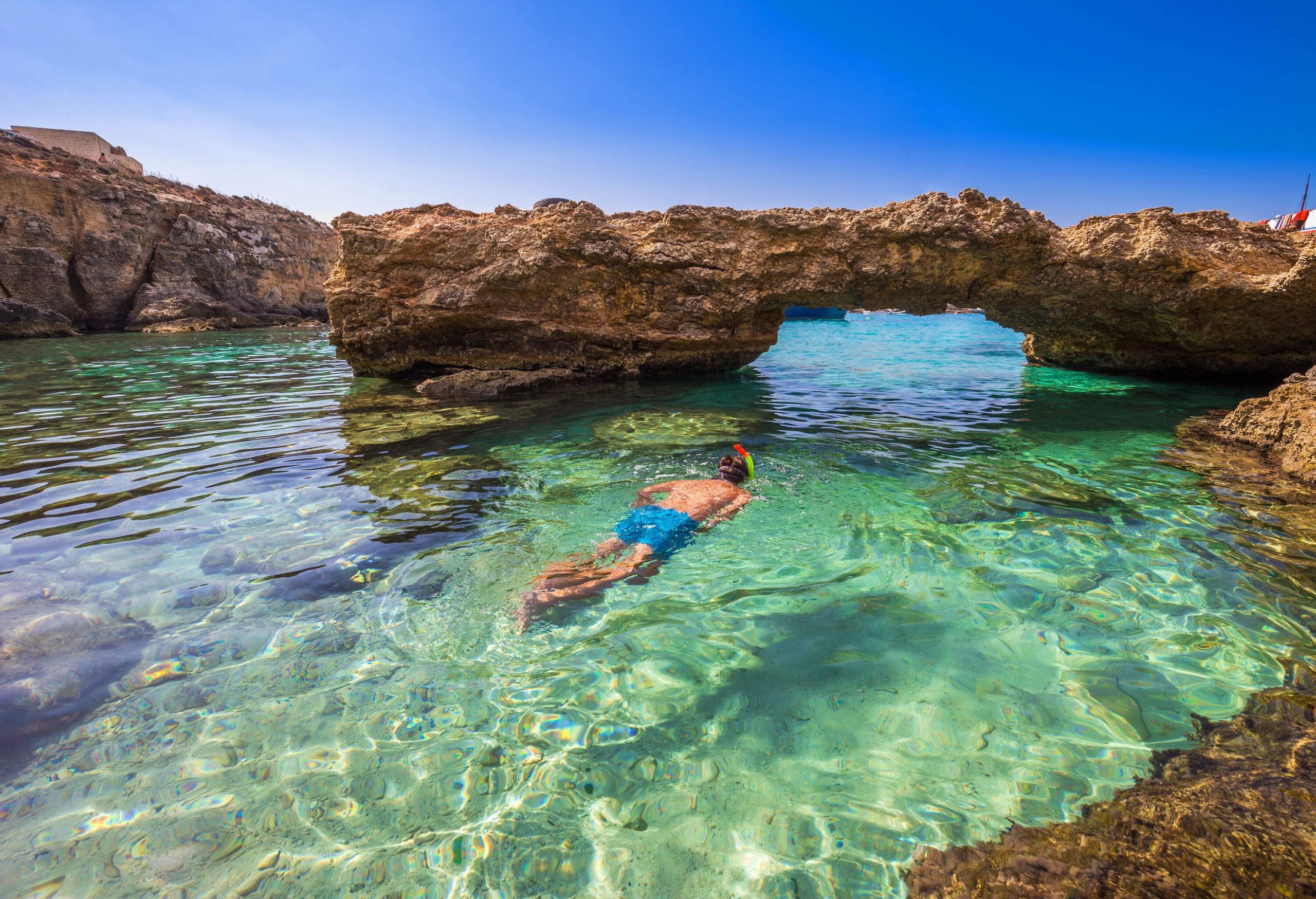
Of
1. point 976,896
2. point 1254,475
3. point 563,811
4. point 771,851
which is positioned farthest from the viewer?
point 1254,475

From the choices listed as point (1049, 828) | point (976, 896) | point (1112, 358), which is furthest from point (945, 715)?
point (1112, 358)

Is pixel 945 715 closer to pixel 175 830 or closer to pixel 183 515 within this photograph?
pixel 175 830

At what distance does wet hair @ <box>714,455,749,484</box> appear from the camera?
15.3 ft

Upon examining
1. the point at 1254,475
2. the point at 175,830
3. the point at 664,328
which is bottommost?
the point at 175,830

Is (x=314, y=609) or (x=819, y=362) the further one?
(x=819, y=362)

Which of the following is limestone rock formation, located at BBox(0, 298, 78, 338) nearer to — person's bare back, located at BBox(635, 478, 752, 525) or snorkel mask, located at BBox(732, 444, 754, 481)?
person's bare back, located at BBox(635, 478, 752, 525)

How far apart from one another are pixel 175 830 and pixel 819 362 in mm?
16224

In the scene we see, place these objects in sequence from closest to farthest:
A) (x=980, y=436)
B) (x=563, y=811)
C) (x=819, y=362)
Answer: (x=563, y=811), (x=980, y=436), (x=819, y=362)

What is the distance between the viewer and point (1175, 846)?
153 centimetres

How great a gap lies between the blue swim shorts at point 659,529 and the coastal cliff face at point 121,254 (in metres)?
28.0

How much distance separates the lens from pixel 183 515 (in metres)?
4.03

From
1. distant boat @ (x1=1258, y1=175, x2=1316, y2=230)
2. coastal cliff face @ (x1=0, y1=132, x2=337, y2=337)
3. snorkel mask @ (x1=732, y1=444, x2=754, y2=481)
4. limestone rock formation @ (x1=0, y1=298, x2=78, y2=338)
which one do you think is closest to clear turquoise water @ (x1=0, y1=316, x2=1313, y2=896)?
snorkel mask @ (x1=732, y1=444, x2=754, y2=481)

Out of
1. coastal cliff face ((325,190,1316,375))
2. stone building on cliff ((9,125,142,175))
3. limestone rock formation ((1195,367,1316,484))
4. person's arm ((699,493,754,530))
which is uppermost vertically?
stone building on cliff ((9,125,142,175))

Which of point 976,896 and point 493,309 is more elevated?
point 493,309
